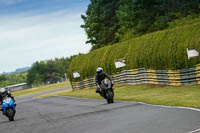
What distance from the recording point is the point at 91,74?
131ft

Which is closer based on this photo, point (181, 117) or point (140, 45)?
point (181, 117)

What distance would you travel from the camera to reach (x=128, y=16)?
176ft

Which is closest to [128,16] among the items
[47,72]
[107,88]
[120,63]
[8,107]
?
[120,63]

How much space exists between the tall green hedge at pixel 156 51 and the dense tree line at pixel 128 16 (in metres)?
11.6

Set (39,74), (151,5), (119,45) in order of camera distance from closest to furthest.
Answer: (119,45)
(151,5)
(39,74)

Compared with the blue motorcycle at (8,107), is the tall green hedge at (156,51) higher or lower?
higher

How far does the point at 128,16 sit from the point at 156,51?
27.6 meters

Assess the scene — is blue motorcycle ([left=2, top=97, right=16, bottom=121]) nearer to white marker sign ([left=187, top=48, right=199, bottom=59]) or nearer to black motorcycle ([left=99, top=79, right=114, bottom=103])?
black motorcycle ([left=99, top=79, right=114, bottom=103])

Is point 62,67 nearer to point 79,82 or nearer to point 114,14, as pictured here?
point 114,14

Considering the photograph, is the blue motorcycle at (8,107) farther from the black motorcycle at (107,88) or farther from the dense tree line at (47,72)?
the dense tree line at (47,72)

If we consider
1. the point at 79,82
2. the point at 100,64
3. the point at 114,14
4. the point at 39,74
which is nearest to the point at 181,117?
the point at 100,64

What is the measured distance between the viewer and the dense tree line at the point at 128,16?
1842 inches

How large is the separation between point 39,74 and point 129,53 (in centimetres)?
15340

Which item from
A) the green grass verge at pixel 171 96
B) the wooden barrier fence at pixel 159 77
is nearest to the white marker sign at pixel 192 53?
the wooden barrier fence at pixel 159 77
